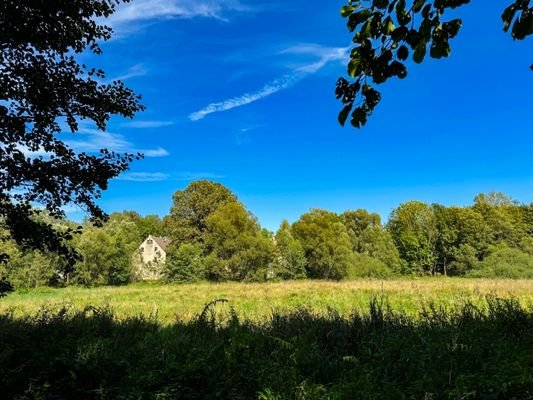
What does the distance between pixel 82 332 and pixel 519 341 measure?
6.95 metres

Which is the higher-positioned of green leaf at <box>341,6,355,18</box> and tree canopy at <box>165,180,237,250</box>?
tree canopy at <box>165,180,237,250</box>

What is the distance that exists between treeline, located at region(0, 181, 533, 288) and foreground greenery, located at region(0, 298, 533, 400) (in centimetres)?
2803

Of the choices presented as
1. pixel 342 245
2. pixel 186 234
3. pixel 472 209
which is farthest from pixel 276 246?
pixel 472 209

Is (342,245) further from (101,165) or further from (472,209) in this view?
(101,165)

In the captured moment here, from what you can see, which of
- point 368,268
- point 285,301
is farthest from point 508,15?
point 368,268

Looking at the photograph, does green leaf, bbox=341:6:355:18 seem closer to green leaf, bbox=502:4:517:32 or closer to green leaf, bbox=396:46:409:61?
green leaf, bbox=396:46:409:61


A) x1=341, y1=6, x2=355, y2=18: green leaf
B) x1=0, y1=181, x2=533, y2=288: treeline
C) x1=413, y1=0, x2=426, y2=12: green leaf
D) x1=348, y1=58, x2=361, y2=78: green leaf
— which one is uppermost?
x1=0, y1=181, x2=533, y2=288: treeline

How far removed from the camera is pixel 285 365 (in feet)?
15.4

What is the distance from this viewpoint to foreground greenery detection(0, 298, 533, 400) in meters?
3.72

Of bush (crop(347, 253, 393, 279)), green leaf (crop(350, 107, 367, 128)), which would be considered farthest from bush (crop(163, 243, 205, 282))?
green leaf (crop(350, 107, 367, 128))

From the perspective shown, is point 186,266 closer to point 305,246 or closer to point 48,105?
point 305,246

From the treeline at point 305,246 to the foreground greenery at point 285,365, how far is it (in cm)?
2803

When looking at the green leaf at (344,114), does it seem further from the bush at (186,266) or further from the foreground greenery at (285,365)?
the bush at (186,266)

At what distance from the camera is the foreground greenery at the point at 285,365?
12.2 feet
